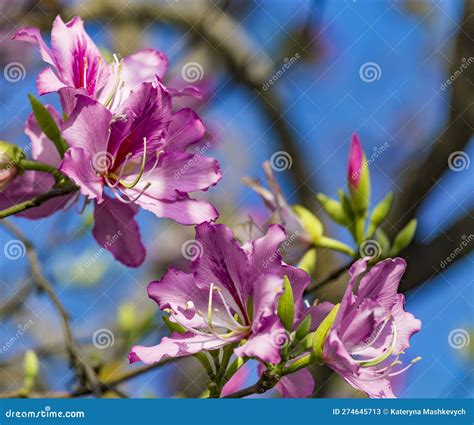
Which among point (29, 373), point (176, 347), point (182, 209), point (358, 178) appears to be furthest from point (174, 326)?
point (29, 373)

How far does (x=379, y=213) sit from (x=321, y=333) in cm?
54

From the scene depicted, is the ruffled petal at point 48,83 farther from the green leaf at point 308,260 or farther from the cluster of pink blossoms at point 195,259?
the green leaf at point 308,260

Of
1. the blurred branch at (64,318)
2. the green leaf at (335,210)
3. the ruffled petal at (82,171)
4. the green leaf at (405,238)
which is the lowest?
the blurred branch at (64,318)

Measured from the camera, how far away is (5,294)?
6.72ft

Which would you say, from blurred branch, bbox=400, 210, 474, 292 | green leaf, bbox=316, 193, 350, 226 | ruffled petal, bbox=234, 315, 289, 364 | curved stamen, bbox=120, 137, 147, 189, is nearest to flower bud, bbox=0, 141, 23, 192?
curved stamen, bbox=120, 137, 147, 189

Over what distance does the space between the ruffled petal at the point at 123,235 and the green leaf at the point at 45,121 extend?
14 cm

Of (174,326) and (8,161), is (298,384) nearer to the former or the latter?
(174,326)

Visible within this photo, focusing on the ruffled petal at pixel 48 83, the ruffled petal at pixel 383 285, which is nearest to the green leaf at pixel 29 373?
the ruffled petal at pixel 48 83

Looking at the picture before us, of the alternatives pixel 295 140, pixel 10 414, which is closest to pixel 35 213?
pixel 10 414

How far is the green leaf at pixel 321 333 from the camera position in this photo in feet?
3.30

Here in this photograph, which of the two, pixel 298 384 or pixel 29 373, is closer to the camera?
pixel 298 384

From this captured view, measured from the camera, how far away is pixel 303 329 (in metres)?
1.04

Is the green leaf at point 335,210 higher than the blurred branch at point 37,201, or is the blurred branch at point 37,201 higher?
the green leaf at point 335,210

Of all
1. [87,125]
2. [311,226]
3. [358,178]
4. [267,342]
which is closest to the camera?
[267,342]
